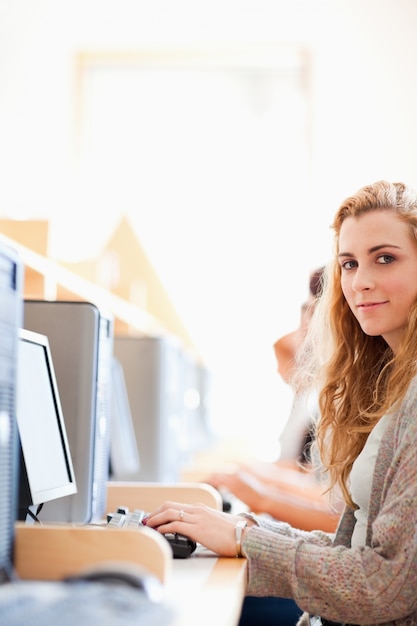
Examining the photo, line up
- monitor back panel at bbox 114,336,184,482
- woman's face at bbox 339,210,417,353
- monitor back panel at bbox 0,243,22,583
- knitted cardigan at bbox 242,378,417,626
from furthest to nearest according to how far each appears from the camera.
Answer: monitor back panel at bbox 114,336,184,482
woman's face at bbox 339,210,417,353
knitted cardigan at bbox 242,378,417,626
monitor back panel at bbox 0,243,22,583

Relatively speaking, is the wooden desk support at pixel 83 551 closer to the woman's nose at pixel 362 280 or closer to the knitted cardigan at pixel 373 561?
the knitted cardigan at pixel 373 561

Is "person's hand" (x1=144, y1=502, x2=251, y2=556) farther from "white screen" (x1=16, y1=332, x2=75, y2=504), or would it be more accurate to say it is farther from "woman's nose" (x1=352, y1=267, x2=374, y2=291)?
"woman's nose" (x1=352, y1=267, x2=374, y2=291)

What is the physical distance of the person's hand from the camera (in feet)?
4.27

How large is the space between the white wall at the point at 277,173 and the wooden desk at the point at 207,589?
123 inches

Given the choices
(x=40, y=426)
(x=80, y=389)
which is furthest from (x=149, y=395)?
(x=40, y=426)

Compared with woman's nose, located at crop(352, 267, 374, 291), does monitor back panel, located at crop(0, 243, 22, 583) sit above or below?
below

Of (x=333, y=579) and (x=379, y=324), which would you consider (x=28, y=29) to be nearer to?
(x=379, y=324)

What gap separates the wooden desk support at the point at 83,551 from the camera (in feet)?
3.19

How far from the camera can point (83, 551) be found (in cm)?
98

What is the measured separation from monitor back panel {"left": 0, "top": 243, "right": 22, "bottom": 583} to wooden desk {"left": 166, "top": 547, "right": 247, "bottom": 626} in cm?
19

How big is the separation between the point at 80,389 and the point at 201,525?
45 cm

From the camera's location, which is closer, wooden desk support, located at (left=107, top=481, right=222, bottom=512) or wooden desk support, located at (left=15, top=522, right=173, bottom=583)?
wooden desk support, located at (left=15, top=522, right=173, bottom=583)

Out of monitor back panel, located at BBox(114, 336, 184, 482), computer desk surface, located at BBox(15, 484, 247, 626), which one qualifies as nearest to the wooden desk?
computer desk surface, located at BBox(15, 484, 247, 626)

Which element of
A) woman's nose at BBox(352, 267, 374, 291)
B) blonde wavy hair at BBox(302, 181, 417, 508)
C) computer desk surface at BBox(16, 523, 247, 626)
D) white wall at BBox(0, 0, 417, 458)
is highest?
white wall at BBox(0, 0, 417, 458)
